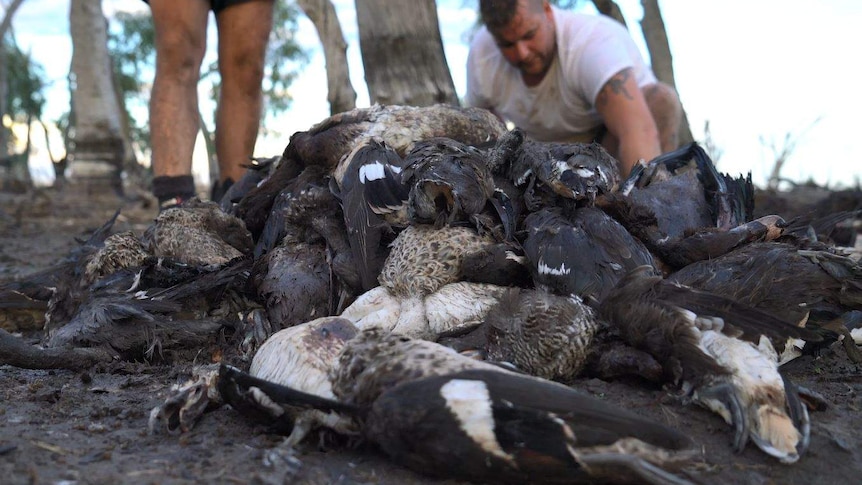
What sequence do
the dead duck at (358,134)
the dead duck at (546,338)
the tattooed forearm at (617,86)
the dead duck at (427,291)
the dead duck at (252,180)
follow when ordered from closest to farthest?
the dead duck at (546,338) → the dead duck at (427,291) → the dead duck at (358,134) → the dead duck at (252,180) → the tattooed forearm at (617,86)

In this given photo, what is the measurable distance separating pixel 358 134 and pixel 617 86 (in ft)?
8.77

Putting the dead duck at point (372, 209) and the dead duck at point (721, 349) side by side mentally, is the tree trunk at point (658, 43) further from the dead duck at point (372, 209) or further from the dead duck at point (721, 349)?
the dead duck at point (721, 349)

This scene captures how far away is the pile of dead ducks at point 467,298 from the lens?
1.83 m

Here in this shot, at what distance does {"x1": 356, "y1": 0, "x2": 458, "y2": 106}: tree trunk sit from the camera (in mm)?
5684

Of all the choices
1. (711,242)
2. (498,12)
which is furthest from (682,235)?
(498,12)

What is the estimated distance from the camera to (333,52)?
1259 centimetres

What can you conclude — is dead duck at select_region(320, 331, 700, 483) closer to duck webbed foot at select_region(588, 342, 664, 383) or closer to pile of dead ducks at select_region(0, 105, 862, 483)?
pile of dead ducks at select_region(0, 105, 862, 483)

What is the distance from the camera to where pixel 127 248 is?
349cm

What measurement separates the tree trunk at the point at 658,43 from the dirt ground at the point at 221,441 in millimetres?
8539

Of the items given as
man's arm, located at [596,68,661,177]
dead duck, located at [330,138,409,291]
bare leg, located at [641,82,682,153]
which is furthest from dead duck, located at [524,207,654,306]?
bare leg, located at [641,82,682,153]

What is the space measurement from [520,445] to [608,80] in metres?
4.21

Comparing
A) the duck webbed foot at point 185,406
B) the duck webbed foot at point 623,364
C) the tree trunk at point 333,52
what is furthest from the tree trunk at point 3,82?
the duck webbed foot at point 623,364

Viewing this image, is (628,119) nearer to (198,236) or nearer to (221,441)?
(198,236)

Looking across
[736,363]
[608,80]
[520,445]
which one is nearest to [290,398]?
[520,445]
